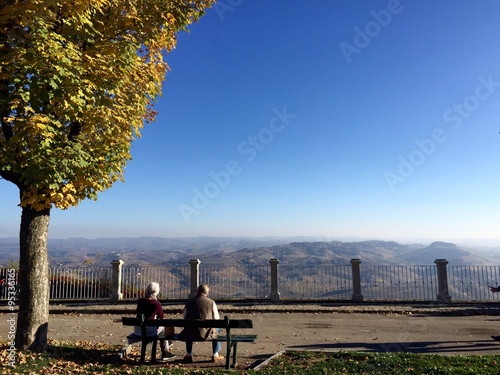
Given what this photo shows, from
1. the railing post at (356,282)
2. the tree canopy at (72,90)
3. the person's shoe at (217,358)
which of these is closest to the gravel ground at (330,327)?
the person's shoe at (217,358)

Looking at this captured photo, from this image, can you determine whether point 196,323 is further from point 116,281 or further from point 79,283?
point 79,283

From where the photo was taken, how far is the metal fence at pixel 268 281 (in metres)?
18.0

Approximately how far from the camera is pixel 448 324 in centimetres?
1266

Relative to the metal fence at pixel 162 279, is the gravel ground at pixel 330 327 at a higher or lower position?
lower

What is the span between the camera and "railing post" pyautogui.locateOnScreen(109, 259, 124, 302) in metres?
17.5

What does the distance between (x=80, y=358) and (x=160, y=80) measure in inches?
248

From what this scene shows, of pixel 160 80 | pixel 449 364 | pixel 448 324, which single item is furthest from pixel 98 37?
pixel 448 324

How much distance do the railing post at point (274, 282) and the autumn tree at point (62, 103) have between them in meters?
10.1

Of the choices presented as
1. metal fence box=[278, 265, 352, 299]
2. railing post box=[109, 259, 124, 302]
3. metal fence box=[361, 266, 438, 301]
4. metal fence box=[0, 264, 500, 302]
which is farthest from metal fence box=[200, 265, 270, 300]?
metal fence box=[361, 266, 438, 301]

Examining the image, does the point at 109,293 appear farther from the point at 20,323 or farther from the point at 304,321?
the point at 20,323

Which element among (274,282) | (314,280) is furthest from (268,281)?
(314,280)

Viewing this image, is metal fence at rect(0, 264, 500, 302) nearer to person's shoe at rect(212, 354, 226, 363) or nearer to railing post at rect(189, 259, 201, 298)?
railing post at rect(189, 259, 201, 298)

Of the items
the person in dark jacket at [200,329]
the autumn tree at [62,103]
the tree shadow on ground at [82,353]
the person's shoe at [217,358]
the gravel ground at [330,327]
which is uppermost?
the autumn tree at [62,103]

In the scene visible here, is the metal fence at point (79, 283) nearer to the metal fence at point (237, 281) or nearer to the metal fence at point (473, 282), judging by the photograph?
the metal fence at point (237, 281)
